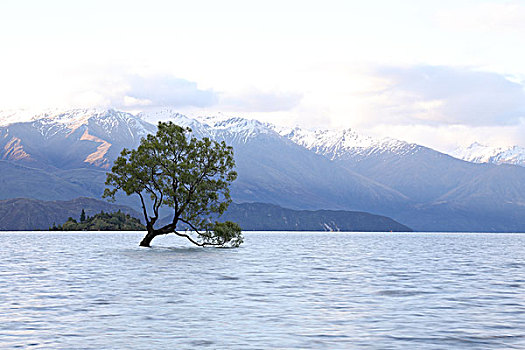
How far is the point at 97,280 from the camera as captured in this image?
2222 inches

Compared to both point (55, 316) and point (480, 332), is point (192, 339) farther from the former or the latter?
point (480, 332)

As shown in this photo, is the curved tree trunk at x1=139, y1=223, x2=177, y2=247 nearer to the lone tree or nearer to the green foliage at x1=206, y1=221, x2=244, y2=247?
the lone tree

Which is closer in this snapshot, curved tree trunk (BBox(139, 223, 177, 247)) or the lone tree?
the lone tree

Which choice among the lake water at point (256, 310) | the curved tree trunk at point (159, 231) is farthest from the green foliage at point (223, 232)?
the lake water at point (256, 310)

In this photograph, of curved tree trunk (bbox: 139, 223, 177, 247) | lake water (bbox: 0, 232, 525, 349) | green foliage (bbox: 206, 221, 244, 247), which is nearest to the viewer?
lake water (bbox: 0, 232, 525, 349)

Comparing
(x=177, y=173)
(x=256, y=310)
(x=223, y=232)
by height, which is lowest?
(x=256, y=310)

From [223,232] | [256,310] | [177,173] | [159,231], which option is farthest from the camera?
[223,232]

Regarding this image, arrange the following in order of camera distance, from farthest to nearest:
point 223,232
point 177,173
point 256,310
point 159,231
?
1. point 223,232
2. point 159,231
3. point 177,173
4. point 256,310

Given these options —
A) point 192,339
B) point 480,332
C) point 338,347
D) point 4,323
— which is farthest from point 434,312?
point 4,323

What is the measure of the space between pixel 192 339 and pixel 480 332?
1289 centimetres

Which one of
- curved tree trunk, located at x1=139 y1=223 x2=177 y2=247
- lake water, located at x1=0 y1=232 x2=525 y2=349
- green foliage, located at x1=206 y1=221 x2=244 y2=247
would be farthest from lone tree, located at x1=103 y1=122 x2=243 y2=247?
lake water, located at x1=0 y1=232 x2=525 y2=349

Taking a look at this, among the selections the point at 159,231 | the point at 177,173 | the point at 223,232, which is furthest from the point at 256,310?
the point at 223,232

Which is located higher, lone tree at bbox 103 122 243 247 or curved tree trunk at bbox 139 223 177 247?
lone tree at bbox 103 122 243 247

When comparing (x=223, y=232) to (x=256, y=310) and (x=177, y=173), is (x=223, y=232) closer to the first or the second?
(x=177, y=173)
